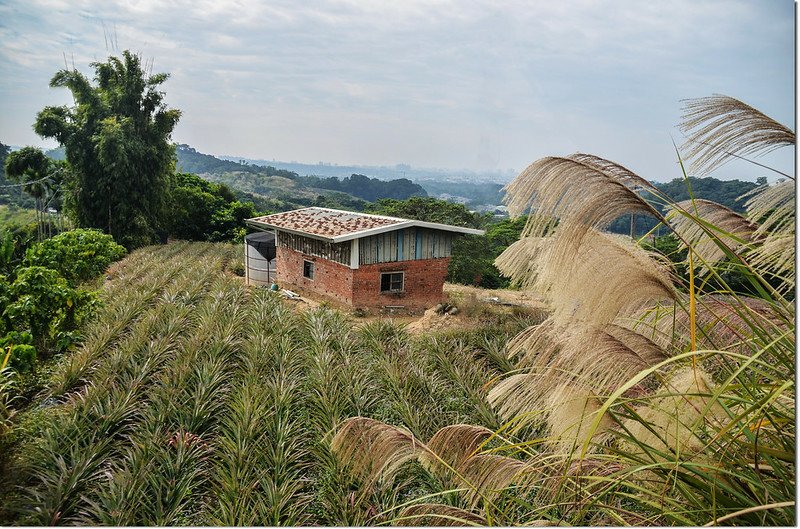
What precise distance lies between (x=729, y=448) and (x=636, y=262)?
0.56m

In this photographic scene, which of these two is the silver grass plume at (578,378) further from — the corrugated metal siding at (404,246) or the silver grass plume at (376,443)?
the corrugated metal siding at (404,246)

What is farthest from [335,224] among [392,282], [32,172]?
[32,172]

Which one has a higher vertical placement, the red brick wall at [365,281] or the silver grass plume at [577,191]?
the silver grass plume at [577,191]

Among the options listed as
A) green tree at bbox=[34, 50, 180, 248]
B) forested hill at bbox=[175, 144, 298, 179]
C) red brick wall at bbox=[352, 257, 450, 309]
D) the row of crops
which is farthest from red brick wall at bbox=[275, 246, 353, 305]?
the row of crops

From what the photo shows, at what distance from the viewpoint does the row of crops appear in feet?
7.26

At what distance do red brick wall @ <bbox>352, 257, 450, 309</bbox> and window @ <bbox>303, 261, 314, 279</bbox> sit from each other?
1.47 meters

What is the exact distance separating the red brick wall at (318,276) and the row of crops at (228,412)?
13.3ft

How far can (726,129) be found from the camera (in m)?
1.42

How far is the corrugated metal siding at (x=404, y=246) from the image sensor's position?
399 inches

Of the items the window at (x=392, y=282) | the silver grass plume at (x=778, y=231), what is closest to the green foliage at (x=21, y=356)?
the silver grass plume at (x=778, y=231)

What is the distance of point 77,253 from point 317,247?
A: 4.37 m

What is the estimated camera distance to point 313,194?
66.6 ft

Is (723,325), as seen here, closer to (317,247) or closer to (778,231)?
(778,231)

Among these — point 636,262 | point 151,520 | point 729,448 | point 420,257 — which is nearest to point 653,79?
point 636,262
